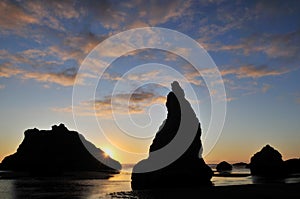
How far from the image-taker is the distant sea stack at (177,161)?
2581 inches

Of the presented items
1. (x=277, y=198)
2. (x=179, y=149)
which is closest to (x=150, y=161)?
(x=179, y=149)

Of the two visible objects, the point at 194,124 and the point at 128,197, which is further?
the point at 194,124

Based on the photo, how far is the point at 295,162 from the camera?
149 metres

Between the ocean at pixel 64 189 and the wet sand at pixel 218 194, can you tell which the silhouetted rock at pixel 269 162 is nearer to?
the ocean at pixel 64 189

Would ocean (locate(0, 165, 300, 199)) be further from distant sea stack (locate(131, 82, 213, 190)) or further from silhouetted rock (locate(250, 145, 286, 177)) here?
silhouetted rock (locate(250, 145, 286, 177))

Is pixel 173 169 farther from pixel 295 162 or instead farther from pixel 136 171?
pixel 295 162

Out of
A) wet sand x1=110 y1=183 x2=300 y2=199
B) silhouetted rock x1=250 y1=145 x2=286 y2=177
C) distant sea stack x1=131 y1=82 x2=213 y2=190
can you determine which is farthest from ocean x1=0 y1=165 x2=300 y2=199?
silhouetted rock x1=250 y1=145 x2=286 y2=177

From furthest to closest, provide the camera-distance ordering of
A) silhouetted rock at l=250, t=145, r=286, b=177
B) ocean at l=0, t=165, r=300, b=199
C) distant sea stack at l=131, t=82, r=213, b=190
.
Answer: silhouetted rock at l=250, t=145, r=286, b=177
distant sea stack at l=131, t=82, r=213, b=190
ocean at l=0, t=165, r=300, b=199

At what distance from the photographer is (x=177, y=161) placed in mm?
69875

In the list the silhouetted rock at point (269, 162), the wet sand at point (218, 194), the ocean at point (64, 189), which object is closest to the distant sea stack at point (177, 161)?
the ocean at point (64, 189)

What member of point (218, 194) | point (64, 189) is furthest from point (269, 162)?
point (64, 189)

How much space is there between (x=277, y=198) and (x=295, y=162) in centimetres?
12510

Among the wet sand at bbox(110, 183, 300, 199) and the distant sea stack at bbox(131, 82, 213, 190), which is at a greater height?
the distant sea stack at bbox(131, 82, 213, 190)

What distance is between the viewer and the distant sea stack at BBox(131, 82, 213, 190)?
2581 inches
